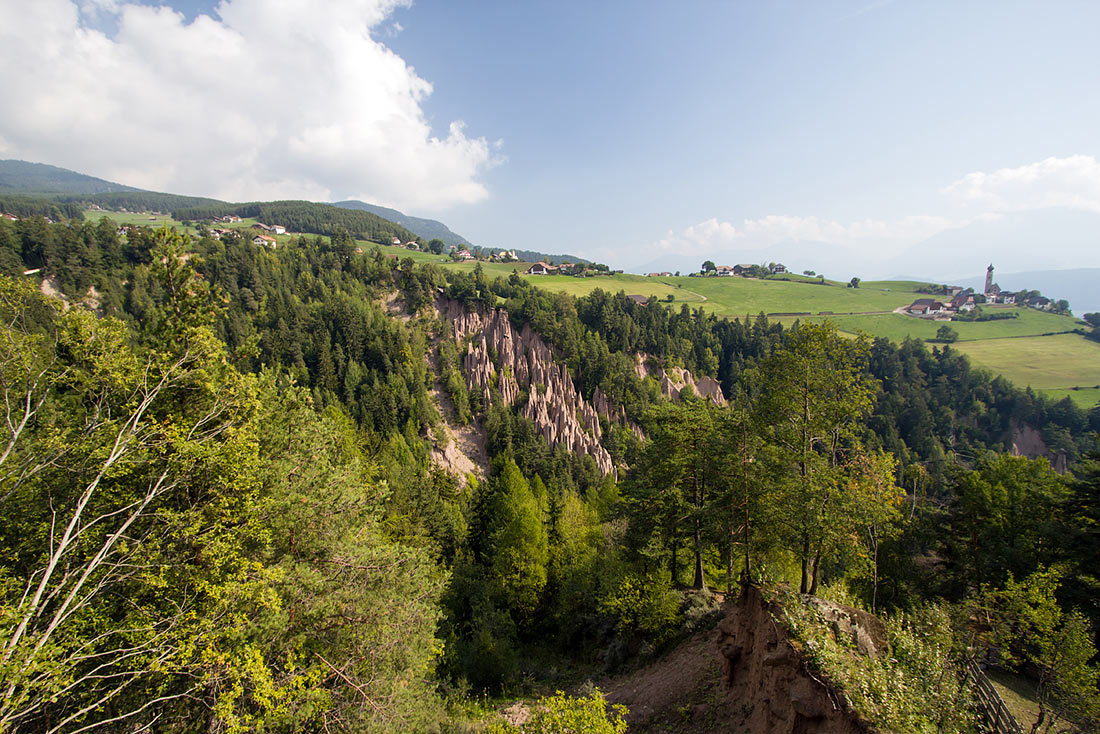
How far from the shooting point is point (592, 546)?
84.2 feet

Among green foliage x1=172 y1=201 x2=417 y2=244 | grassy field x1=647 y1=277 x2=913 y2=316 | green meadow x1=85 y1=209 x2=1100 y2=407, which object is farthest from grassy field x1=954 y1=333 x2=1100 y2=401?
green foliage x1=172 y1=201 x2=417 y2=244

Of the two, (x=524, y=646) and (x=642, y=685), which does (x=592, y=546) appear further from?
(x=642, y=685)

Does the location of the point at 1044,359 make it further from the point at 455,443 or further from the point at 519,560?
the point at 519,560

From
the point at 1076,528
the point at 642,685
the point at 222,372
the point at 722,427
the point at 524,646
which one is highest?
the point at 222,372

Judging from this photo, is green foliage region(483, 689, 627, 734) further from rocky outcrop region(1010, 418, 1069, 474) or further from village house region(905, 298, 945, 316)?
village house region(905, 298, 945, 316)

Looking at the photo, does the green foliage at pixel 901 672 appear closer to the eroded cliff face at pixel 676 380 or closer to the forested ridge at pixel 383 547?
the forested ridge at pixel 383 547

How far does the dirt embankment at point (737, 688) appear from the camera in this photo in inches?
334

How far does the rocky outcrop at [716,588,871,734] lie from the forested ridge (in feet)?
2.16

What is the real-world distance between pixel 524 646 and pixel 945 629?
1996cm

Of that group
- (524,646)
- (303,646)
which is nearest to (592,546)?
(524,646)

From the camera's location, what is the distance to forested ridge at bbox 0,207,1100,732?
7863mm

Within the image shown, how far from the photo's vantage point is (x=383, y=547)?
12.5 metres

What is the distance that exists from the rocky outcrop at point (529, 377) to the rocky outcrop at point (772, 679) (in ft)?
154

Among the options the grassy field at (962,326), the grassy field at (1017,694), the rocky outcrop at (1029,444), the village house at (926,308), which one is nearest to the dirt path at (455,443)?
the grassy field at (1017,694)
